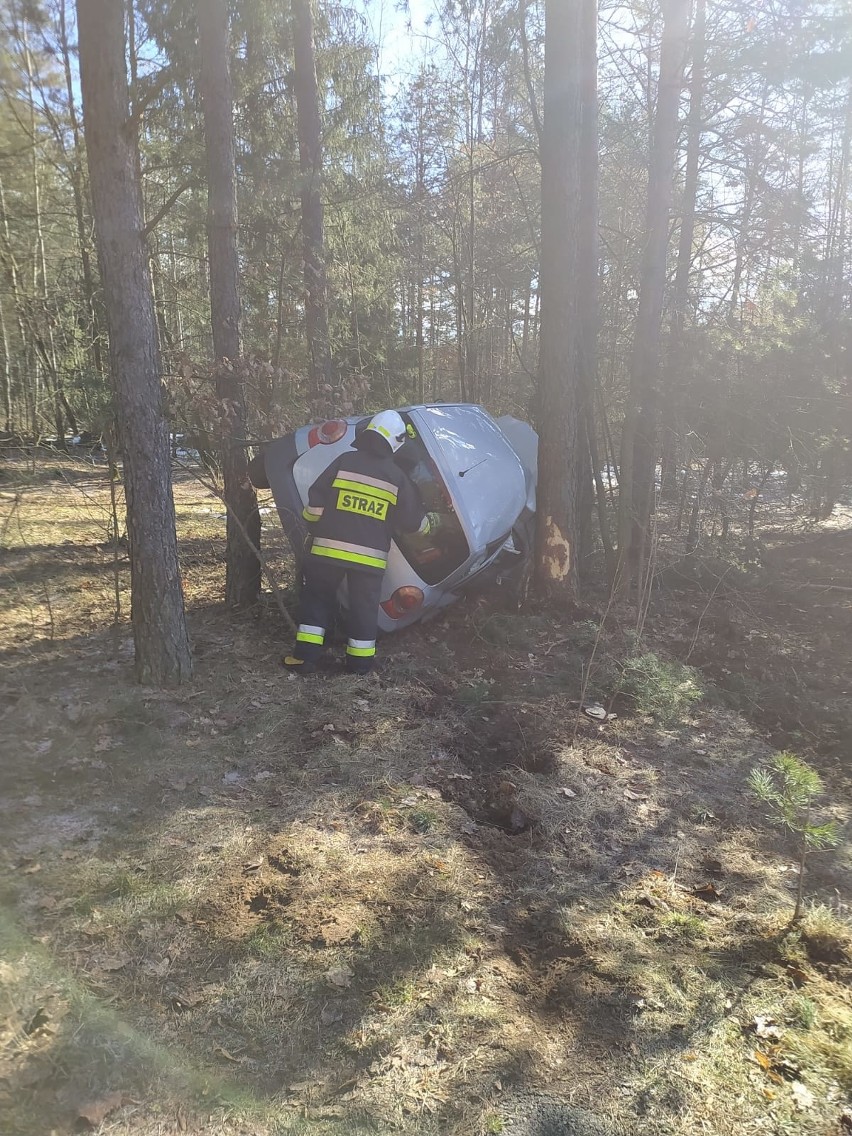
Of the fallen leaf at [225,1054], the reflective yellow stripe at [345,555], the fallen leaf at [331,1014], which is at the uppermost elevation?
the reflective yellow stripe at [345,555]

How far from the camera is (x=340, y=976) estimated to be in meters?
2.66

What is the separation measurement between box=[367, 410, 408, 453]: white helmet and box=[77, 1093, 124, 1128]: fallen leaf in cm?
429

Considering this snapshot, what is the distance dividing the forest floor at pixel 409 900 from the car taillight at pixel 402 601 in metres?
0.46

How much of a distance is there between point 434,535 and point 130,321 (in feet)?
9.01

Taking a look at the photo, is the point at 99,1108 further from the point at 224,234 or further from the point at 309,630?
the point at 224,234

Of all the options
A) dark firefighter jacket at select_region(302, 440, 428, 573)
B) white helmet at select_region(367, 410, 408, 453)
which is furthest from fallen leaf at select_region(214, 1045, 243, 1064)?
white helmet at select_region(367, 410, 408, 453)

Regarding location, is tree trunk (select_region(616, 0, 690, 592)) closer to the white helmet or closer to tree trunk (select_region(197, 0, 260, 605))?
the white helmet

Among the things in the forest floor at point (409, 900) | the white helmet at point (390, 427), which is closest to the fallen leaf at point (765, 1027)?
the forest floor at point (409, 900)

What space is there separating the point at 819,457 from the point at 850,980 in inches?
301

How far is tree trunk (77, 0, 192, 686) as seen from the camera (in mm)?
4188

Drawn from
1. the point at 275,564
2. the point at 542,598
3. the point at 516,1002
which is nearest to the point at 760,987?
the point at 516,1002

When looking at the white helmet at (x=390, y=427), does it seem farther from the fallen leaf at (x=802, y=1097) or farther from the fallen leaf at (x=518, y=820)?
the fallen leaf at (x=802, y=1097)

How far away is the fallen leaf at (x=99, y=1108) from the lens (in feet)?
6.63

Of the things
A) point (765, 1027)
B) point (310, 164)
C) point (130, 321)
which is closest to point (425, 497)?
point (130, 321)
